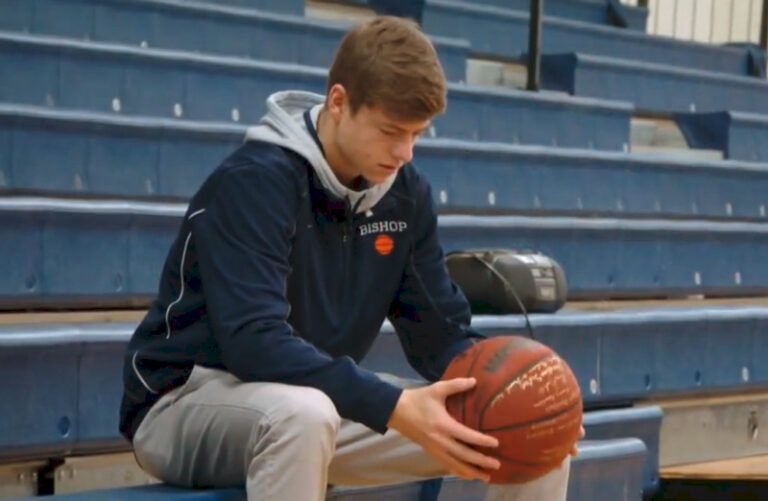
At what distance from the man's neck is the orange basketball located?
19 centimetres

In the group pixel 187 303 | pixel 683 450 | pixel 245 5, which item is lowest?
pixel 683 450

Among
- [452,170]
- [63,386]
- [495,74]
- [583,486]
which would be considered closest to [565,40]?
[495,74]

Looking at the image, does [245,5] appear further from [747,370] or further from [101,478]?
[101,478]

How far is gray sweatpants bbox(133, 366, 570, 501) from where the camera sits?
1038 mm

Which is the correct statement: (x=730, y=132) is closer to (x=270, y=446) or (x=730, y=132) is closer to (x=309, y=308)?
(x=309, y=308)

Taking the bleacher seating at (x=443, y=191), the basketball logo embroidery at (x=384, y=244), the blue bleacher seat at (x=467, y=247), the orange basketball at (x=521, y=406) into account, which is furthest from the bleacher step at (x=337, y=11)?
the orange basketball at (x=521, y=406)

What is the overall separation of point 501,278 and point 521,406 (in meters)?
0.77

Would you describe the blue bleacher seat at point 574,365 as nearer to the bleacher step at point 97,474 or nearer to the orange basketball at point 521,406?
the bleacher step at point 97,474

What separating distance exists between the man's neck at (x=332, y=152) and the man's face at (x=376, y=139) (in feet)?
0.06

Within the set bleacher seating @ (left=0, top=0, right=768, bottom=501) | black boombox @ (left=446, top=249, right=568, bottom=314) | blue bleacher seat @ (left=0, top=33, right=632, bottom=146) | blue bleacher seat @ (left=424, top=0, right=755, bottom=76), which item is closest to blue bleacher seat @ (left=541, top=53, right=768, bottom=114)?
bleacher seating @ (left=0, top=0, right=768, bottom=501)

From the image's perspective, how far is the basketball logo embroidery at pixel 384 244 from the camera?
1233mm

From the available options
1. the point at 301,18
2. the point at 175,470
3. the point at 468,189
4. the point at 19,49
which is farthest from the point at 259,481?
the point at 301,18

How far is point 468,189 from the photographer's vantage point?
244 cm

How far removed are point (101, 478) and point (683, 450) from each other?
1.02m
